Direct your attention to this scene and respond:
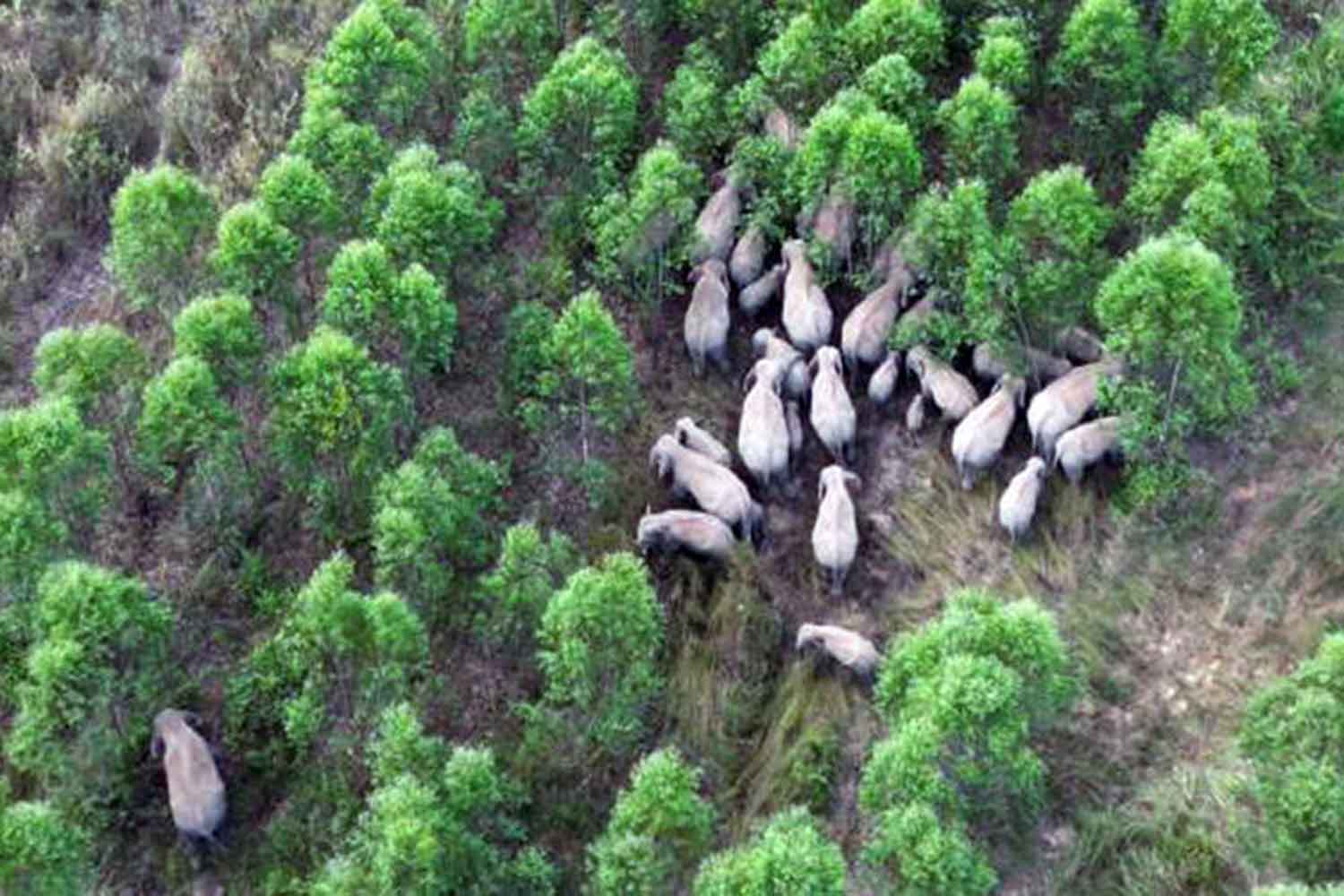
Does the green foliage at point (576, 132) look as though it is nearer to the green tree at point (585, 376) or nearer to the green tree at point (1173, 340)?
the green tree at point (585, 376)

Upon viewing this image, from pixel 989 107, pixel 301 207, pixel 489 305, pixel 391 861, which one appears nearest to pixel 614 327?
pixel 489 305

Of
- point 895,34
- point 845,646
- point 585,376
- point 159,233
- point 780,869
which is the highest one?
point 895,34

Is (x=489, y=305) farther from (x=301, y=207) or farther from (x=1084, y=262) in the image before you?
(x=1084, y=262)

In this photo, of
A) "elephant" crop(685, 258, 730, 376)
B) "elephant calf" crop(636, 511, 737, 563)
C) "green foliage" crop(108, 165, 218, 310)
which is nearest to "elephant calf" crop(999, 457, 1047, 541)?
"elephant calf" crop(636, 511, 737, 563)

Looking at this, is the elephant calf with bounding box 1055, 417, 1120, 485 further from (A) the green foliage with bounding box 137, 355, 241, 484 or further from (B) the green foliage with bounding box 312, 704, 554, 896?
(A) the green foliage with bounding box 137, 355, 241, 484

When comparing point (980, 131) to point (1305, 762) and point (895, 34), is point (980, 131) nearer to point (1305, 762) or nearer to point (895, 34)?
point (895, 34)

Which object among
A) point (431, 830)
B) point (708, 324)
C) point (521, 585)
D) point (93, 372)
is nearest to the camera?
point (431, 830)

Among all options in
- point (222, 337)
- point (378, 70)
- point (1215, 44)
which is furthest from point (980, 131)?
point (222, 337)
